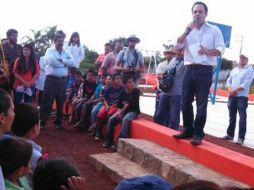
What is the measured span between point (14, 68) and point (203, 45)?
12.8 feet

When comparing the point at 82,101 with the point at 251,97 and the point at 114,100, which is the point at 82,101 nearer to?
the point at 114,100

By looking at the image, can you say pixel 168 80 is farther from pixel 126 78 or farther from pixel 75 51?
pixel 75 51

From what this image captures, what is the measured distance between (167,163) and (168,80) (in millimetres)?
1900

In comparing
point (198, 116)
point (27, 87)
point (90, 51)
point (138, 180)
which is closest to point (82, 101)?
point (27, 87)

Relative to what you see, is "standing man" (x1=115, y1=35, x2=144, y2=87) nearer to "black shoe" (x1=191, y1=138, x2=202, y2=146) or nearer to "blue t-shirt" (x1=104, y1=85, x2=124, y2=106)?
"blue t-shirt" (x1=104, y1=85, x2=124, y2=106)

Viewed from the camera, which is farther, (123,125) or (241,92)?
(241,92)


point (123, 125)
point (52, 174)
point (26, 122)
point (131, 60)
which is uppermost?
point (131, 60)

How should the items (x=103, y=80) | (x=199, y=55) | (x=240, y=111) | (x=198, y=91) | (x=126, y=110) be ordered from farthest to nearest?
(x=103, y=80), (x=240, y=111), (x=126, y=110), (x=198, y=91), (x=199, y=55)

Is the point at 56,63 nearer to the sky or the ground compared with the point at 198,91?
nearer to the sky

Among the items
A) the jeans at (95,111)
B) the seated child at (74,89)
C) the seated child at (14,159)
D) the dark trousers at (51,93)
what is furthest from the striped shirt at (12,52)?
the seated child at (14,159)

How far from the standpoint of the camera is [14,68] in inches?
291

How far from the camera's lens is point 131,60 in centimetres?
752

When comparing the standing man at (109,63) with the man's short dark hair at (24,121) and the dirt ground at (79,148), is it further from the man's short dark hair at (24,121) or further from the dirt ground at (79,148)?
the man's short dark hair at (24,121)

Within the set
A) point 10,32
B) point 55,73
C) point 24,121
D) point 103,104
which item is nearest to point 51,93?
point 55,73
